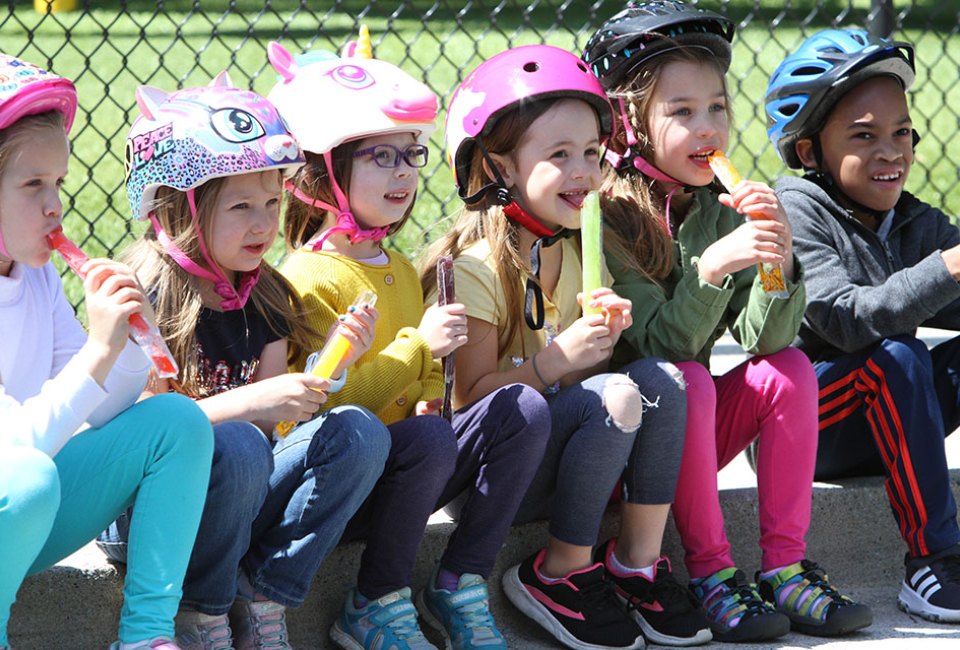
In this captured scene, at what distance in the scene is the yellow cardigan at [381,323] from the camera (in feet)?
11.6

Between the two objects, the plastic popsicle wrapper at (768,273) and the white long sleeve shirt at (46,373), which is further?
the plastic popsicle wrapper at (768,273)

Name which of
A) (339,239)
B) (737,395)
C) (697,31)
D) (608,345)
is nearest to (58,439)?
(339,239)

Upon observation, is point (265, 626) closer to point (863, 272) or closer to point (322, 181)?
point (322, 181)

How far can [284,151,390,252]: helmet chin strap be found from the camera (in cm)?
370

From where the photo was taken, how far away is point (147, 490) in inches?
Result: 119

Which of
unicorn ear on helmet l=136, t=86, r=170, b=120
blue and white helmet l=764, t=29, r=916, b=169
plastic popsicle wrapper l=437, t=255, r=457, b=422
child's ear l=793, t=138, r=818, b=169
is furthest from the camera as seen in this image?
child's ear l=793, t=138, r=818, b=169

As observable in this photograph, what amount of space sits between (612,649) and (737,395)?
2.60 ft

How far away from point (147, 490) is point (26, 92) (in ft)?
2.84

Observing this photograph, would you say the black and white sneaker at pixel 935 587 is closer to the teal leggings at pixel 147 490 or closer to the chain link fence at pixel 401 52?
the teal leggings at pixel 147 490

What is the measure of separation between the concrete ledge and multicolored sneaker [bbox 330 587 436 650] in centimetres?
19

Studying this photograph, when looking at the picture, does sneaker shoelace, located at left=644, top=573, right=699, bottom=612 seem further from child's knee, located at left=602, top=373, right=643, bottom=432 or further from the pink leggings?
child's knee, located at left=602, top=373, right=643, bottom=432

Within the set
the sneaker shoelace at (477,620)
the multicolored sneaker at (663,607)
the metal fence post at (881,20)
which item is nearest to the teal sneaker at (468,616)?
the sneaker shoelace at (477,620)

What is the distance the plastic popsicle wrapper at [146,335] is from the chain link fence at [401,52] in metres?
2.37

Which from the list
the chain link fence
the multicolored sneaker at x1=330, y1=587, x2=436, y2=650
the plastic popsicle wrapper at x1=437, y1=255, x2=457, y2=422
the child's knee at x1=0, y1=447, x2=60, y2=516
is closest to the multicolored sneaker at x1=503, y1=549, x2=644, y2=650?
the multicolored sneaker at x1=330, y1=587, x2=436, y2=650
